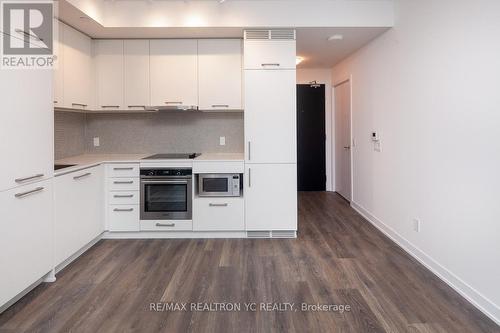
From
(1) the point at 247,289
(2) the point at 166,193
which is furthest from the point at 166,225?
(1) the point at 247,289

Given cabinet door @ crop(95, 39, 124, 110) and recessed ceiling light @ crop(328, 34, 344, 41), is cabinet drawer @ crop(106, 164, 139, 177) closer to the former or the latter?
cabinet door @ crop(95, 39, 124, 110)

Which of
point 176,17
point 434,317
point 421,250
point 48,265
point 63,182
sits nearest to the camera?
point 434,317

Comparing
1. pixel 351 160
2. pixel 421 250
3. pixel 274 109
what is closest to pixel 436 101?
pixel 421 250

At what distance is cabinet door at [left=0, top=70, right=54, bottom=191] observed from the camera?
2217 millimetres

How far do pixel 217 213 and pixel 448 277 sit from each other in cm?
232

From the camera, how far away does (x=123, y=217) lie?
12.7 ft

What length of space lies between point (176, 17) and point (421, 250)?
3.45 metres

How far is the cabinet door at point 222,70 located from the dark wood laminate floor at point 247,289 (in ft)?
5.57

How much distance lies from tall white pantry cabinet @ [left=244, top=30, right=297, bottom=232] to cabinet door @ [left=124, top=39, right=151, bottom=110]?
127cm

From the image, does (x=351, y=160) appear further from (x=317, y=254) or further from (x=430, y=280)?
(x=430, y=280)

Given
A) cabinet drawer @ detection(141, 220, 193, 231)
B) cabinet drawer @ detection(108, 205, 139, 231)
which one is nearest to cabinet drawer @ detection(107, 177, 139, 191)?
cabinet drawer @ detection(108, 205, 139, 231)

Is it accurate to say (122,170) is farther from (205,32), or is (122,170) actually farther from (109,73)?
(205,32)

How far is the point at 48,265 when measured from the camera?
2.71 m

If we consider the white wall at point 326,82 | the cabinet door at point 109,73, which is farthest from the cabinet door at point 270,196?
the white wall at point 326,82
